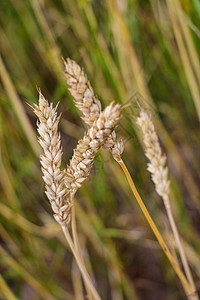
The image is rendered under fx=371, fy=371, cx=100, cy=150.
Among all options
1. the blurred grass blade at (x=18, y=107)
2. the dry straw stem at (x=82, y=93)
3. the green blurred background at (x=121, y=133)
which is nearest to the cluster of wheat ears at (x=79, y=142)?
the dry straw stem at (x=82, y=93)

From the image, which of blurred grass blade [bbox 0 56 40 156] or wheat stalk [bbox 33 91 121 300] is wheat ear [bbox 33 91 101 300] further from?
blurred grass blade [bbox 0 56 40 156]

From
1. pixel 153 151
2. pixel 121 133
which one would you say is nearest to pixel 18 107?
→ pixel 121 133

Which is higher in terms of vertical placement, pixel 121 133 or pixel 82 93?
pixel 82 93

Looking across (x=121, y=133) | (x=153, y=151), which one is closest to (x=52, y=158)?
(x=153, y=151)

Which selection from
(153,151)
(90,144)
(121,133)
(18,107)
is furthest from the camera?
(18,107)

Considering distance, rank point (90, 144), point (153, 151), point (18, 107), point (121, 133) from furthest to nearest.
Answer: point (18, 107) → point (121, 133) → point (153, 151) → point (90, 144)

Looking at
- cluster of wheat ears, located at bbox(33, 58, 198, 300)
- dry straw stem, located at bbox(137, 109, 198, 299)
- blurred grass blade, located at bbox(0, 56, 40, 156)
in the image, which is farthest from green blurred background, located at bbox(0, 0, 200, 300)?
cluster of wheat ears, located at bbox(33, 58, 198, 300)

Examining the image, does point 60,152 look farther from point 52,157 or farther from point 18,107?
point 18,107

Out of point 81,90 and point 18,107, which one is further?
point 18,107

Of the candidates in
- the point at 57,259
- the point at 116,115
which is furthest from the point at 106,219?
the point at 116,115

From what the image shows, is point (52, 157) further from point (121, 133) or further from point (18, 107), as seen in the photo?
point (18, 107)
